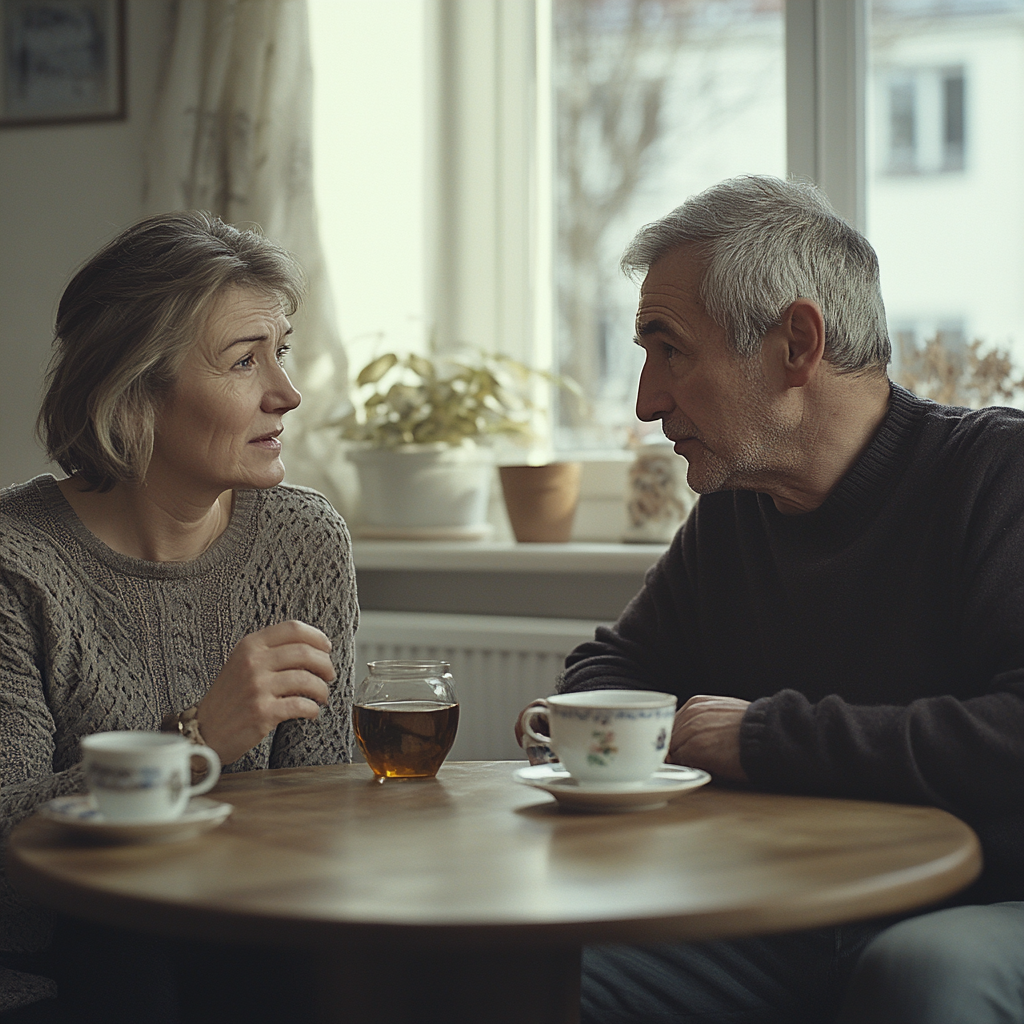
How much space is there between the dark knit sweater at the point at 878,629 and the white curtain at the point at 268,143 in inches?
49.4

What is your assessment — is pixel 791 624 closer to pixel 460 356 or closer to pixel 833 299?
pixel 833 299

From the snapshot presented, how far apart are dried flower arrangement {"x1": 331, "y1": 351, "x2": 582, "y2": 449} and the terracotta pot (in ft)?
0.46

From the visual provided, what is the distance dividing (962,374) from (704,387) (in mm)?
1122

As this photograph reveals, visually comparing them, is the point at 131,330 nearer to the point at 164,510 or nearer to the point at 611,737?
the point at 164,510

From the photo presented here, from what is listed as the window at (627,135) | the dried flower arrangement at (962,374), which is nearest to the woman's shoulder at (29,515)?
the window at (627,135)

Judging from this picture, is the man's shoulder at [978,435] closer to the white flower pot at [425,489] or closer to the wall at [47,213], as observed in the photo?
the white flower pot at [425,489]

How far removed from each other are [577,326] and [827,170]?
0.64 metres

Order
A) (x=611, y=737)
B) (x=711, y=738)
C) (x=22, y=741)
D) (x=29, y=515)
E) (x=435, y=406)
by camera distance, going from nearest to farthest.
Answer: (x=611, y=737) → (x=711, y=738) → (x=22, y=741) → (x=29, y=515) → (x=435, y=406)

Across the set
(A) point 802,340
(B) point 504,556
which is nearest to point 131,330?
(A) point 802,340

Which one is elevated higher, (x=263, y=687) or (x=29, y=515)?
(x=29, y=515)

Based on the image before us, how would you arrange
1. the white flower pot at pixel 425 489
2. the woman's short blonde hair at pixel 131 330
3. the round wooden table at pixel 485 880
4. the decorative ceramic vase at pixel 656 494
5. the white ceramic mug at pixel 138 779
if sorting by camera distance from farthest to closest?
1. the white flower pot at pixel 425 489
2. the decorative ceramic vase at pixel 656 494
3. the woman's short blonde hair at pixel 131 330
4. the white ceramic mug at pixel 138 779
5. the round wooden table at pixel 485 880

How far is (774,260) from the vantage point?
4.83 feet

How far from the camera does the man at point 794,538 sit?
1302mm

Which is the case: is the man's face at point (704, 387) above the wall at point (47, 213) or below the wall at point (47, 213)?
below
